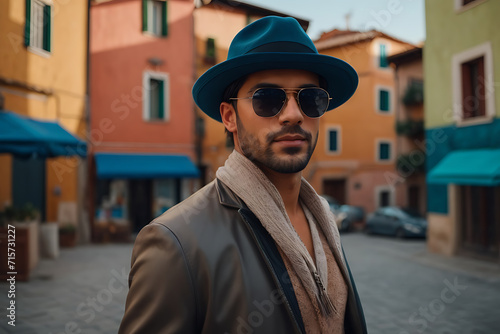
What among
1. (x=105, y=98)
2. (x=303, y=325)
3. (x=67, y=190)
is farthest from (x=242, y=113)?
(x=105, y=98)

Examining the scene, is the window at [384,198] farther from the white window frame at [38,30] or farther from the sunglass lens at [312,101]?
the sunglass lens at [312,101]

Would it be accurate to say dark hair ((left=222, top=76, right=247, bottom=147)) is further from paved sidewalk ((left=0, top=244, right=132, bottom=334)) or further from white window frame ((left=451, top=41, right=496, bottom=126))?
white window frame ((left=451, top=41, right=496, bottom=126))

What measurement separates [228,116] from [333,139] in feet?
65.4

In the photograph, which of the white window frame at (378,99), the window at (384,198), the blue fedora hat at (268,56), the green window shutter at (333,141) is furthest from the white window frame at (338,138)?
the blue fedora hat at (268,56)

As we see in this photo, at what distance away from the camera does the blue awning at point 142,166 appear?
41.6 feet

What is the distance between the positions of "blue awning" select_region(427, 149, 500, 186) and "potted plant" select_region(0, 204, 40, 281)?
9.68m

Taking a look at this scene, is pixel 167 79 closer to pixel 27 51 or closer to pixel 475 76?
pixel 27 51

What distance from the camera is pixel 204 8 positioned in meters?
15.2

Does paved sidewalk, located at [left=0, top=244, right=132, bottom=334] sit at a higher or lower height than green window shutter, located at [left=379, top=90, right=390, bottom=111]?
lower

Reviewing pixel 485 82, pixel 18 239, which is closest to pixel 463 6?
pixel 485 82

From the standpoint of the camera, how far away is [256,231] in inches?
59.1

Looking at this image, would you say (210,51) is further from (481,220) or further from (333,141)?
(481,220)

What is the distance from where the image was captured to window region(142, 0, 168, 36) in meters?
13.9

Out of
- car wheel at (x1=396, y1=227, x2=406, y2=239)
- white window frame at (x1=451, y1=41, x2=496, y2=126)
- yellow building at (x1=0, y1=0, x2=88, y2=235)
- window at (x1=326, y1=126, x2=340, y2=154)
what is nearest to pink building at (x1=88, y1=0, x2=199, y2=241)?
yellow building at (x1=0, y1=0, x2=88, y2=235)
